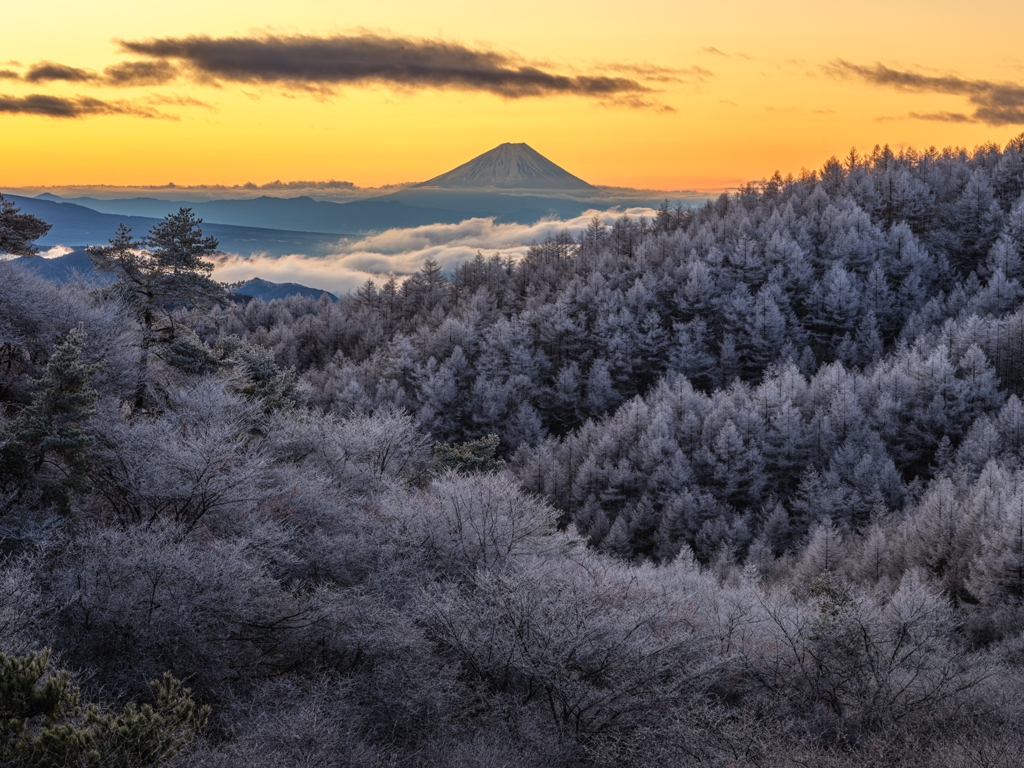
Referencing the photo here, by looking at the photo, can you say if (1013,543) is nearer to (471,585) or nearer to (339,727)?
(471,585)

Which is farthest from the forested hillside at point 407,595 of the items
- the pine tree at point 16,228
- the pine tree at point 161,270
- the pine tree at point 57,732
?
the pine tree at point 16,228

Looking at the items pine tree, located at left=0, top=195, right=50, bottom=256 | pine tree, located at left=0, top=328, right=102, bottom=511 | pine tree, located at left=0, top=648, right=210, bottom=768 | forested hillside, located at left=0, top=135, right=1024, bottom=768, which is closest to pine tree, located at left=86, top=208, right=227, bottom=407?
forested hillside, located at left=0, top=135, right=1024, bottom=768

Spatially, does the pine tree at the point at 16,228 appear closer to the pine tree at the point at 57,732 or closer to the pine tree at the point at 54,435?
the pine tree at the point at 54,435

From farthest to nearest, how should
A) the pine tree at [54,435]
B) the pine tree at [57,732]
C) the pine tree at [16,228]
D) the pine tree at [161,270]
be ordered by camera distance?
the pine tree at [161,270], the pine tree at [16,228], the pine tree at [54,435], the pine tree at [57,732]

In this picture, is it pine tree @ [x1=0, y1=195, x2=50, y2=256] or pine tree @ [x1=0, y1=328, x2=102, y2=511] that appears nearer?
pine tree @ [x1=0, y1=328, x2=102, y2=511]

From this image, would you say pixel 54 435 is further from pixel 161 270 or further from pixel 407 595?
pixel 161 270

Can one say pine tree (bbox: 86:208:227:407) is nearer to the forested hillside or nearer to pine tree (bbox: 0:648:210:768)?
the forested hillside

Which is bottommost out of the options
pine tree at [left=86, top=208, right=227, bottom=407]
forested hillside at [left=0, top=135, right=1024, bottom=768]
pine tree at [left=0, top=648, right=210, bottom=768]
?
forested hillside at [left=0, top=135, right=1024, bottom=768]

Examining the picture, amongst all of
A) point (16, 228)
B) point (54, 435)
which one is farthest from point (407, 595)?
point (16, 228)

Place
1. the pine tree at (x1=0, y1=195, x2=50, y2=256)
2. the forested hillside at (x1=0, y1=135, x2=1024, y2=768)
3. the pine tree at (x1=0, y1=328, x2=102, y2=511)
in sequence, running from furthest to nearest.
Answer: the pine tree at (x1=0, y1=195, x2=50, y2=256)
the pine tree at (x1=0, y1=328, x2=102, y2=511)
the forested hillside at (x1=0, y1=135, x2=1024, y2=768)

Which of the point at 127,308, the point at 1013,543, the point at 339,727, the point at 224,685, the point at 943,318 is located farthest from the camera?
the point at 943,318

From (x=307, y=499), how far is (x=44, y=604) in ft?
25.6

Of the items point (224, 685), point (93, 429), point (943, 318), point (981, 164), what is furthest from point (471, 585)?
point (981, 164)

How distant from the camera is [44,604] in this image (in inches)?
529
